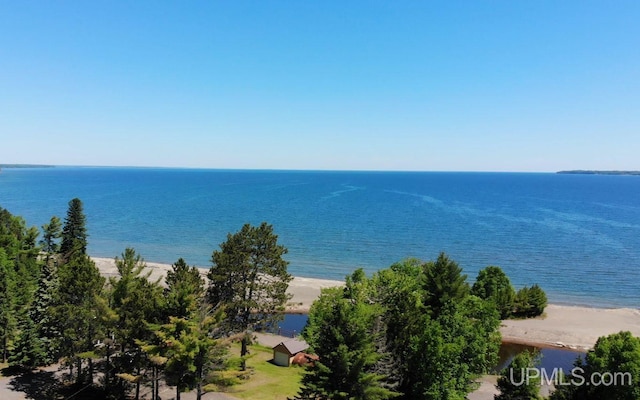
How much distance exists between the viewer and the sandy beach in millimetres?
42906

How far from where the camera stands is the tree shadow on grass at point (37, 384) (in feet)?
84.3

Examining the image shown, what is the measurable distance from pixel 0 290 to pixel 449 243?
75.0m

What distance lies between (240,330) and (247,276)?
3984 millimetres

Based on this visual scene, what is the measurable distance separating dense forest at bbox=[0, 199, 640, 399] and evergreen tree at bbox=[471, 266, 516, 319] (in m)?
12.9

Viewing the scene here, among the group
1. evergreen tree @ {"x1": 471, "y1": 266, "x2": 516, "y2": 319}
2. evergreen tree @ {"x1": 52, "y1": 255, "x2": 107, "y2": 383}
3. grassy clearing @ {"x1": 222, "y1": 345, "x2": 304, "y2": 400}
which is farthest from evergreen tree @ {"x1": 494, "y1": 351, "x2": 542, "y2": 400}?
evergreen tree @ {"x1": 471, "y1": 266, "x2": 516, "y2": 319}

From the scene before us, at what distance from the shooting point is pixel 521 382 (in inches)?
825

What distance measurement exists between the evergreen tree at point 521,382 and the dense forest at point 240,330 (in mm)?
81

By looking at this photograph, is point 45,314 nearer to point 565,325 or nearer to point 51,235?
point 51,235

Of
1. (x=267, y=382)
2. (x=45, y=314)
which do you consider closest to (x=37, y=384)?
(x=45, y=314)

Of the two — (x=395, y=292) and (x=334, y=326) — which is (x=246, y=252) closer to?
(x=395, y=292)

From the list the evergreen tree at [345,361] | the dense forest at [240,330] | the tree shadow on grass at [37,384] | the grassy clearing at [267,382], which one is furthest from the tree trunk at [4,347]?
the evergreen tree at [345,361]

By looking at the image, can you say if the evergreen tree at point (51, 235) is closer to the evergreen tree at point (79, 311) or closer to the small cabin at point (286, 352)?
the evergreen tree at point (79, 311)

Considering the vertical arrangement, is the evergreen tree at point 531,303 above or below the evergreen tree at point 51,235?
below

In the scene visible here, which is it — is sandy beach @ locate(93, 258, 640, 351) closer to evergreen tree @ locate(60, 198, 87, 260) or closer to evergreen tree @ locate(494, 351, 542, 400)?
evergreen tree @ locate(60, 198, 87, 260)
